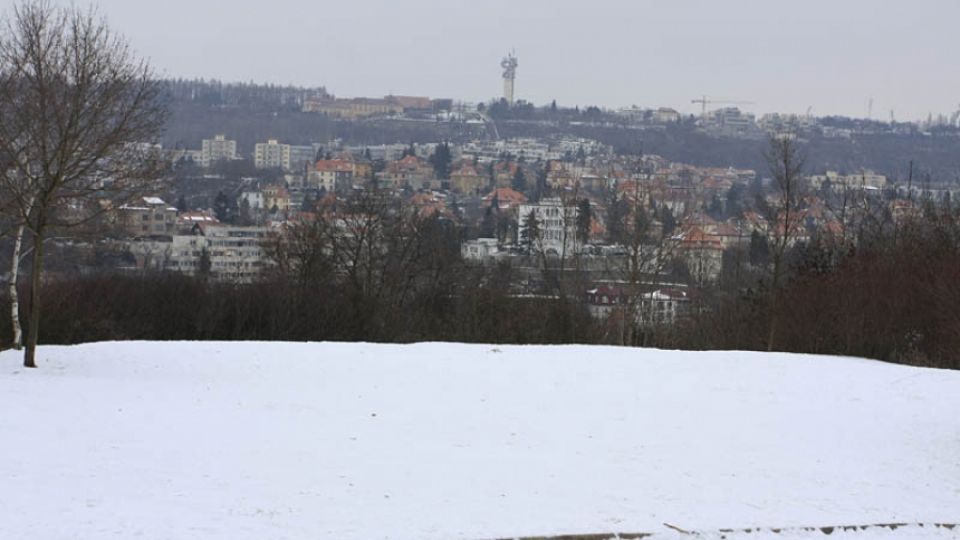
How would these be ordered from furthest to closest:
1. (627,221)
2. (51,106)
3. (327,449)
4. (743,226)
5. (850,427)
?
(743,226), (627,221), (51,106), (850,427), (327,449)

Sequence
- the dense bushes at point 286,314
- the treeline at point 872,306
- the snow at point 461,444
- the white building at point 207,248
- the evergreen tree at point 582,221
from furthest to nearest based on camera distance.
→ the white building at point 207,248 → the evergreen tree at point 582,221 → the dense bushes at point 286,314 → the treeline at point 872,306 → the snow at point 461,444

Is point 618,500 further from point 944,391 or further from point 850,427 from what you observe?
point 944,391

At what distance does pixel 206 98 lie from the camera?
14212cm

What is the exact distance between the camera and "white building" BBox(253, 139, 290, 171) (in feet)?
397

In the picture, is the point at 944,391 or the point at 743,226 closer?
the point at 944,391

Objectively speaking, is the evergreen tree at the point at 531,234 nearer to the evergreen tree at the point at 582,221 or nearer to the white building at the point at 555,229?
the white building at the point at 555,229

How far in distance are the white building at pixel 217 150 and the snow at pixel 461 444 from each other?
94.1m

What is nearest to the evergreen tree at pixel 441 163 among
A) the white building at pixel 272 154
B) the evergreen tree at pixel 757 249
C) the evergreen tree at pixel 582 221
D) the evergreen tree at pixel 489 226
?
the white building at pixel 272 154

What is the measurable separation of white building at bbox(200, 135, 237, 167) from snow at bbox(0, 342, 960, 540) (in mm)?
94074

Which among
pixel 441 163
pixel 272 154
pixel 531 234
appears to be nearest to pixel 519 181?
pixel 441 163

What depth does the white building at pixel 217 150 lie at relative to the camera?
111 meters

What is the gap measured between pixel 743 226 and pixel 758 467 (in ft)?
135

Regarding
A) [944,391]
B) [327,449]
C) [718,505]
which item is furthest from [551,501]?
[944,391]

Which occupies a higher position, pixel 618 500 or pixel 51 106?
pixel 51 106
